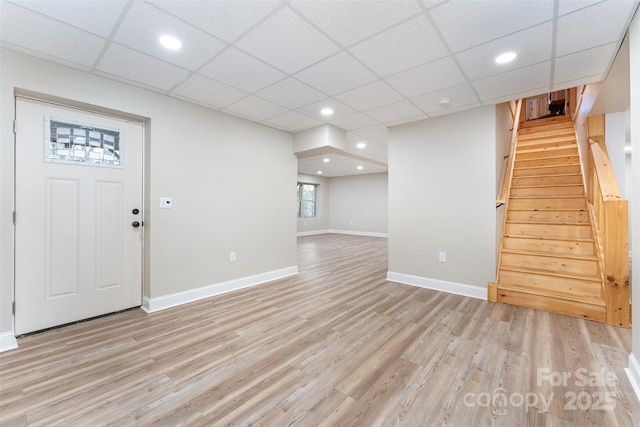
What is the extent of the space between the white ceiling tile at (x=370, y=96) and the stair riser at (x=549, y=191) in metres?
2.88

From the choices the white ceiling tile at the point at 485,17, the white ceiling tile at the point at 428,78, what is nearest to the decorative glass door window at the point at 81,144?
the white ceiling tile at the point at 428,78

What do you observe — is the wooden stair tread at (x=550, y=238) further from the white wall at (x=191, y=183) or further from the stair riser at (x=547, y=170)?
the white wall at (x=191, y=183)

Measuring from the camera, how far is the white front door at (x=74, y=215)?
238cm

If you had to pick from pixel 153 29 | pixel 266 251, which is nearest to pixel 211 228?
pixel 266 251

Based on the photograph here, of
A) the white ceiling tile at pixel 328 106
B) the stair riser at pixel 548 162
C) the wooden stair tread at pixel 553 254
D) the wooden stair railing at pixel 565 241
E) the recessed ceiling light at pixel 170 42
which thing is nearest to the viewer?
the recessed ceiling light at pixel 170 42

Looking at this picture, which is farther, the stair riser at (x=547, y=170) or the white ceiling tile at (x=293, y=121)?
the stair riser at (x=547, y=170)

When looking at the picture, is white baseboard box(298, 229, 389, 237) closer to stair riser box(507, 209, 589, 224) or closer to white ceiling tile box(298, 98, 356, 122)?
stair riser box(507, 209, 589, 224)

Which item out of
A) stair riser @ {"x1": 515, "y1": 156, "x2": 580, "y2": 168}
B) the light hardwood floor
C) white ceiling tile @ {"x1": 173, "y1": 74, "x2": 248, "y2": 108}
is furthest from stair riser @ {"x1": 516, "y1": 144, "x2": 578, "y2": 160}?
white ceiling tile @ {"x1": 173, "y1": 74, "x2": 248, "y2": 108}

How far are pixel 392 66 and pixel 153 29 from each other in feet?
6.41

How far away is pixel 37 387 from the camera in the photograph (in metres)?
1.73

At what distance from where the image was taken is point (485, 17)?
69.6 inches

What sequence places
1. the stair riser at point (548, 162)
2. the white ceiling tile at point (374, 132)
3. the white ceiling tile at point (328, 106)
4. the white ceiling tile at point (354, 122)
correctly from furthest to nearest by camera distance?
the stair riser at point (548, 162)
the white ceiling tile at point (374, 132)
the white ceiling tile at point (354, 122)
the white ceiling tile at point (328, 106)

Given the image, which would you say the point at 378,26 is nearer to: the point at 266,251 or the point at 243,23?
the point at 243,23

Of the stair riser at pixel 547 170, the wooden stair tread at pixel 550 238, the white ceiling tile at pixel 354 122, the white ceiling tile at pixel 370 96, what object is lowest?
the wooden stair tread at pixel 550 238
